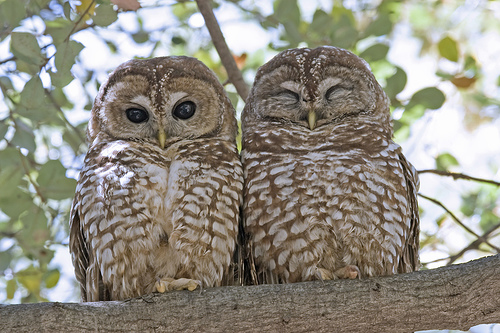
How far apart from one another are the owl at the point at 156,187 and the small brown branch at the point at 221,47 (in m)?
0.46

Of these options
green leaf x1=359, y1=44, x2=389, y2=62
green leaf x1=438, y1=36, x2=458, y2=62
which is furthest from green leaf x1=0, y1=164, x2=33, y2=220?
green leaf x1=438, y1=36, x2=458, y2=62

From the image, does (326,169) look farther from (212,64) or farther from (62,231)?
(212,64)

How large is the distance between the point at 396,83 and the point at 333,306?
1.81 meters

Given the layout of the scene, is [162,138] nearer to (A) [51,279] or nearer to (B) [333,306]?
(B) [333,306]

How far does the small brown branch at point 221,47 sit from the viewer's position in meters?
3.82

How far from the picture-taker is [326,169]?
3057 mm

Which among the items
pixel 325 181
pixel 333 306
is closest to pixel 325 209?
pixel 325 181

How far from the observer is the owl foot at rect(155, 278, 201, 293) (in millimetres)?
2664

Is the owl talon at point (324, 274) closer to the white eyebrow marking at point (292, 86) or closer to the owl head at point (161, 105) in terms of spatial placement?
the owl head at point (161, 105)

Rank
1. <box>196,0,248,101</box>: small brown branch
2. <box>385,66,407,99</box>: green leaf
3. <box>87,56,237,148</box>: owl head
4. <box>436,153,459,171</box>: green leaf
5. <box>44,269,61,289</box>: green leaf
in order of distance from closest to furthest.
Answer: <box>87,56,237,148</box>: owl head
<box>196,0,248,101</box>: small brown branch
<box>385,66,407,99</box>: green leaf
<box>44,269,61,289</box>: green leaf
<box>436,153,459,171</box>: green leaf

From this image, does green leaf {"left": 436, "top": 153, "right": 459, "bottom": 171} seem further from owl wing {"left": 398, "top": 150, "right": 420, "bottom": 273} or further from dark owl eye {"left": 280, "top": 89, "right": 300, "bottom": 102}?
dark owl eye {"left": 280, "top": 89, "right": 300, "bottom": 102}

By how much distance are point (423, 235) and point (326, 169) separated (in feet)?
5.83

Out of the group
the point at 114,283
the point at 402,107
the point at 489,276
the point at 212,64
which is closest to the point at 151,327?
the point at 114,283

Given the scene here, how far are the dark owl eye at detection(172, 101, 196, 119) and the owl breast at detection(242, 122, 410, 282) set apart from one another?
44 centimetres
